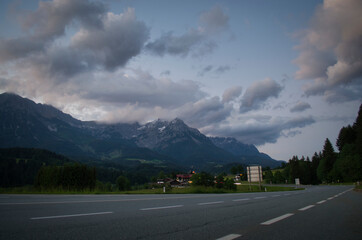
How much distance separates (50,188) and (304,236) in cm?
2379

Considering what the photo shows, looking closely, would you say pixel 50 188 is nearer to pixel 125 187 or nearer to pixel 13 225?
pixel 13 225

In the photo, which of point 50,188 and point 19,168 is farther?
point 19,168

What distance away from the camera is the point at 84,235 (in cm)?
388

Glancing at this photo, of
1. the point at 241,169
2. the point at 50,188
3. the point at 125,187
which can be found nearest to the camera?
the point at 50,188

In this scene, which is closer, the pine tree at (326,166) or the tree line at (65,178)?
the tree line at (65,178)

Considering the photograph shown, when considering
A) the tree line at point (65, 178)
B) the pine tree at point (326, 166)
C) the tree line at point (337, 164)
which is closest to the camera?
the tree line at point (65, 178)

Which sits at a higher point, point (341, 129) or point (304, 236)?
point (341, 129)

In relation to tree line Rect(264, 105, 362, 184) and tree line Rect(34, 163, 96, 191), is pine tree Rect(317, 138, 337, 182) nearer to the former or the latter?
tree line Rect(264, 105, 362, 184)

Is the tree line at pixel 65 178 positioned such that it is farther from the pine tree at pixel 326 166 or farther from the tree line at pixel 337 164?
the pine tree at pixel 326 166

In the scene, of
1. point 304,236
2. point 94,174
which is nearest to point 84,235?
point 304,236

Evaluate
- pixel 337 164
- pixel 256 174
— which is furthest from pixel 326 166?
pixel 256 174

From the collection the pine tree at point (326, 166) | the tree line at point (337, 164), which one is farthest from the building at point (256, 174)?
the pine tree at point (326, 166)

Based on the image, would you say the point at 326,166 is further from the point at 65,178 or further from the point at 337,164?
the point at 65,178

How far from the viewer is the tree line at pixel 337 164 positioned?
78.9 meters
